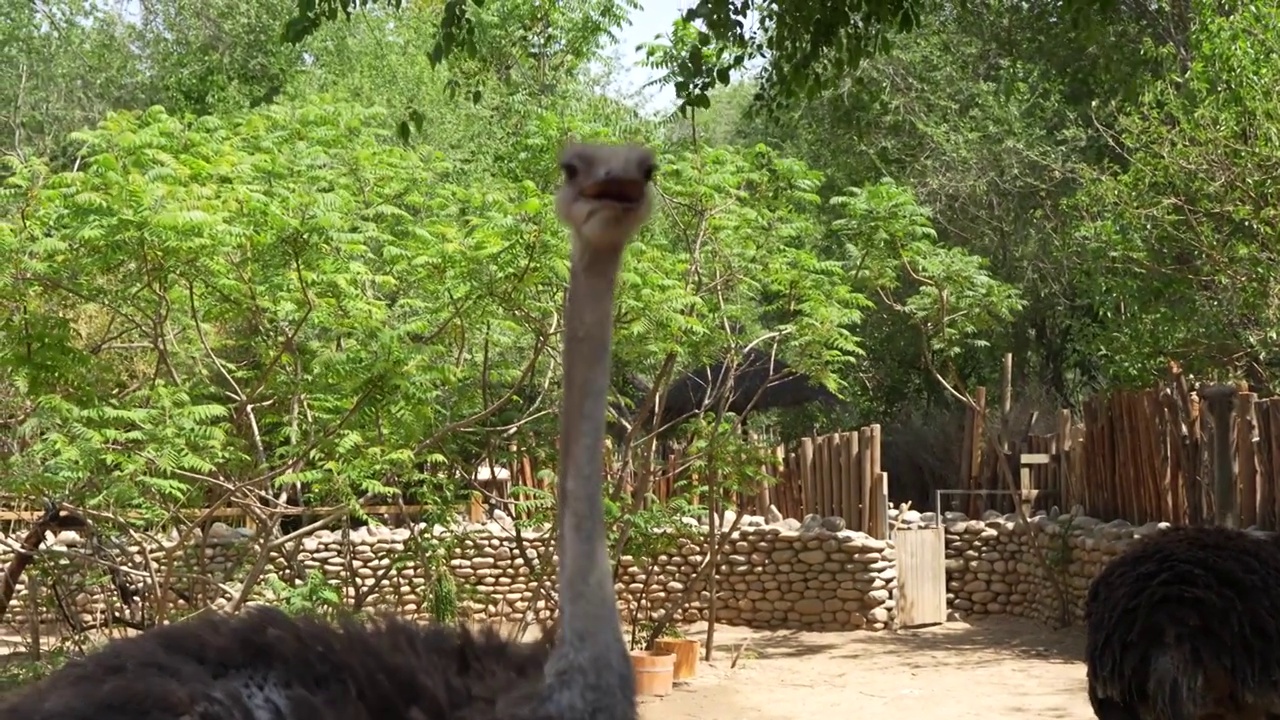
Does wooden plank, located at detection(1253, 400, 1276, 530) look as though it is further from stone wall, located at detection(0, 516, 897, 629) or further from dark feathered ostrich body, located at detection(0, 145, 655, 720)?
dark feathered ostrich body, located at detection(0, 145, 655, 720)

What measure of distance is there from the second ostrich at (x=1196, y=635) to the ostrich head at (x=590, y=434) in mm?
3580

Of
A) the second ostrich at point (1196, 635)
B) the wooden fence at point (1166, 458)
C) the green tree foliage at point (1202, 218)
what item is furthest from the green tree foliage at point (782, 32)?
the green tree foliage at point (1202, 218)

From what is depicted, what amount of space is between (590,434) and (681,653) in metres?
9.61

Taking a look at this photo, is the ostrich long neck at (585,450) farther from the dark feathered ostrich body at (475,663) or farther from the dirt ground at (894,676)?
the dirt ground at (894,676)

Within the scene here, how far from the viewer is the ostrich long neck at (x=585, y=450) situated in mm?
2521

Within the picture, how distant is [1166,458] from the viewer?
475 inches

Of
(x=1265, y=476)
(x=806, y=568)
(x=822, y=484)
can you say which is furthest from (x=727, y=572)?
(x=1265, y=476)

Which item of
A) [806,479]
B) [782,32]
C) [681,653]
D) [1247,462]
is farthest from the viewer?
[806,479]

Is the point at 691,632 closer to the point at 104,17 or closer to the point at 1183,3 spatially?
the point at 1183,3

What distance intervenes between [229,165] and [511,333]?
90.0 inches

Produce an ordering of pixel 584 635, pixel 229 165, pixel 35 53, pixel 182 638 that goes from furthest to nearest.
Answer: pixel 35 53 < pixel 229 165 < pixel 182 638 < pixel 584 635

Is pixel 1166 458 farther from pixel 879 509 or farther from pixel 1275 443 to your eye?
pixel 879 509

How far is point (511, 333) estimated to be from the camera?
388 inches

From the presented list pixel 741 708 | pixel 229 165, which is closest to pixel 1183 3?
pixel 741 708
